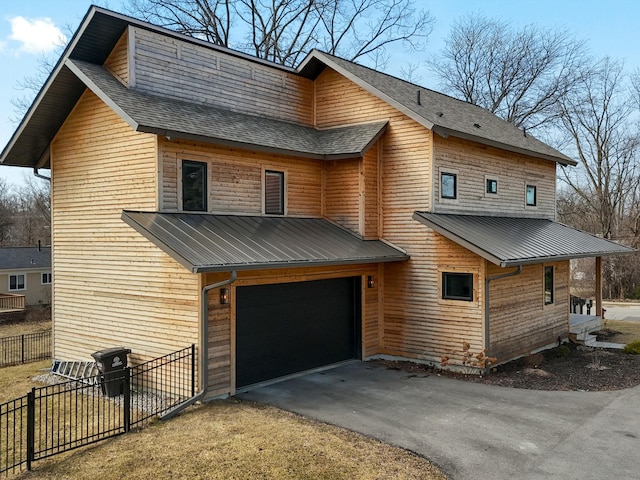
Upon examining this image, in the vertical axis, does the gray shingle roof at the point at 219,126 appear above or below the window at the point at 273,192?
above

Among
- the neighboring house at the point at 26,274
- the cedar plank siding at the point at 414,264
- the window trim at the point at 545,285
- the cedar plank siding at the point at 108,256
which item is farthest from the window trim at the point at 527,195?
the neighboring house at the point at 26,274

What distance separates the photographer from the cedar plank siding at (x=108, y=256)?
431 inches

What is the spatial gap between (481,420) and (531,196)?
11.0 meters

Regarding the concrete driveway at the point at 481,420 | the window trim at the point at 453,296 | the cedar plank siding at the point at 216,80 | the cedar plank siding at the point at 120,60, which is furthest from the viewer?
the window trim at the point at 453,296

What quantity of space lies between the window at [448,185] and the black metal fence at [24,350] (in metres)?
13.2

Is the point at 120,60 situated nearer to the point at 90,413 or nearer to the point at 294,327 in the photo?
the point at 294,327

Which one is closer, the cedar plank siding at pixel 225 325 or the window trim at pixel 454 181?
the cedar plank siding at pixel 225 325

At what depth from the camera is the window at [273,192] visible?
13.5m

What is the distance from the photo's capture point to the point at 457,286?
43.1 feet

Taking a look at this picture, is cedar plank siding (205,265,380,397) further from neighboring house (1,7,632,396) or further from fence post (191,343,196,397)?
fence post (191,343,196,397)

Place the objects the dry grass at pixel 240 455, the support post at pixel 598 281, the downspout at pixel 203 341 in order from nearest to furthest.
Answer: the dry grass at pixel 240 455 < the downspout at pixel 203 341 < the support post at pixel 598 281

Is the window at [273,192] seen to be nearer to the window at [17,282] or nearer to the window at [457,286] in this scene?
the window at [457,286]

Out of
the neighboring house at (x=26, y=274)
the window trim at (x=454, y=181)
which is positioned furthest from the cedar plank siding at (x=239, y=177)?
the neighboring house at (x=26, y=274)

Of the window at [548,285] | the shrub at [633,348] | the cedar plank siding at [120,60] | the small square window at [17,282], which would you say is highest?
the cedar plank siding at [120,60]
